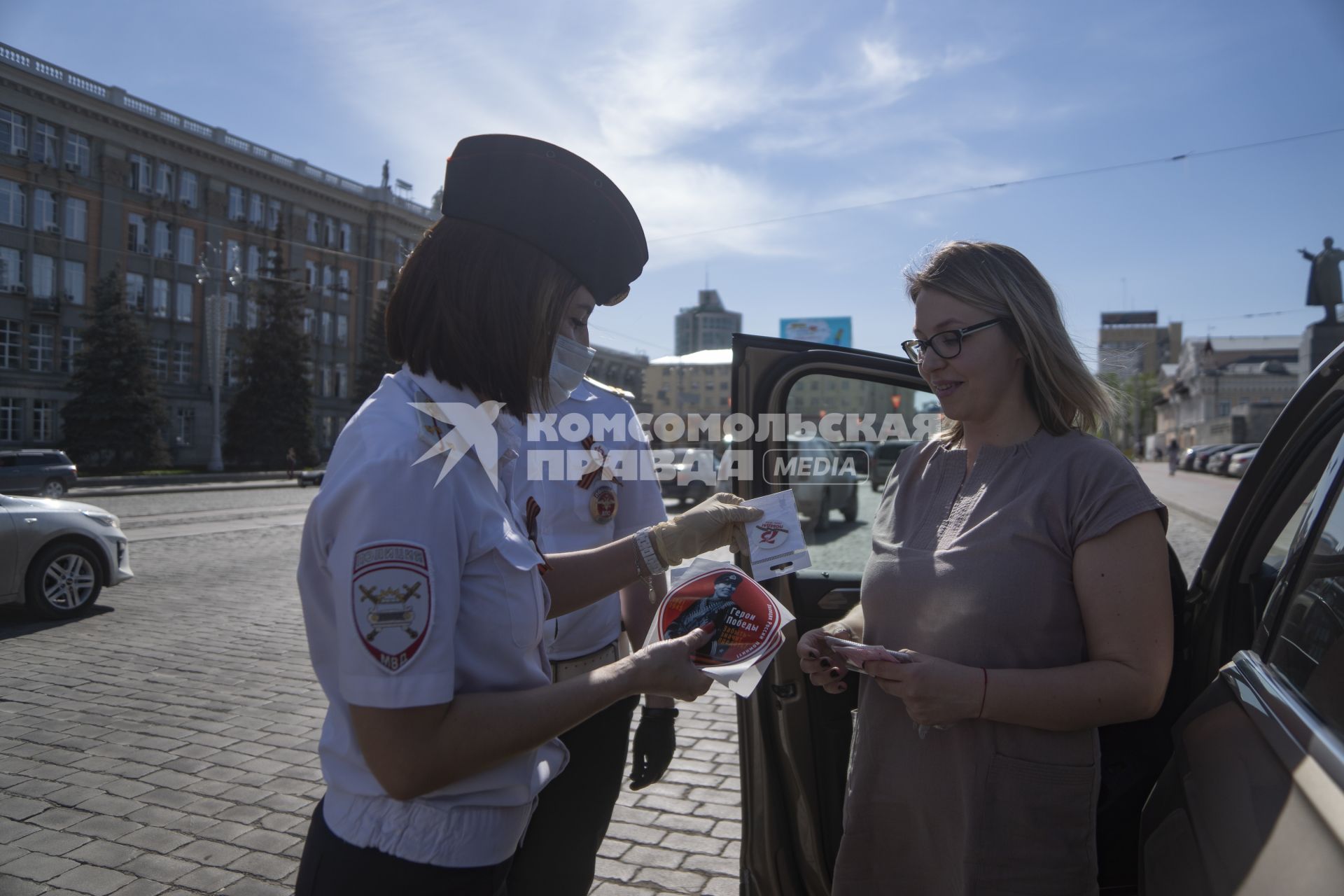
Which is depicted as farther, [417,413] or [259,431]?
[259,431]

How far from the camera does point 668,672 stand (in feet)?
4.91

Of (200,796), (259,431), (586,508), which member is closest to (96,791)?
(200,796)

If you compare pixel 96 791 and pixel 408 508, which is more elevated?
pixel 408 508

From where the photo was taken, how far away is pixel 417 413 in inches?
55.4

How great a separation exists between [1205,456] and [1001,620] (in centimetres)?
6130

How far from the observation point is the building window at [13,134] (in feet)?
123

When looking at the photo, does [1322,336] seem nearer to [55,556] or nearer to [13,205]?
[55,556]

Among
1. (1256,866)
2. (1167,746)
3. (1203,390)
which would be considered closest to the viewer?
(1256,866)

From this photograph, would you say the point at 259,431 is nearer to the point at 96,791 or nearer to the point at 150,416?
the point at 150,416

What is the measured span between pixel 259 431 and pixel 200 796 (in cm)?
4716

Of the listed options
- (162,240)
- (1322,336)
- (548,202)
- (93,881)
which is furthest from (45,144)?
(548,202)

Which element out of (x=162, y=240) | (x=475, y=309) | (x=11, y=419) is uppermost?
(x=162, y=240)

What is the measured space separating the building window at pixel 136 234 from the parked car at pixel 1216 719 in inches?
2147

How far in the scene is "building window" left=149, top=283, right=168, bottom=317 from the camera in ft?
165
